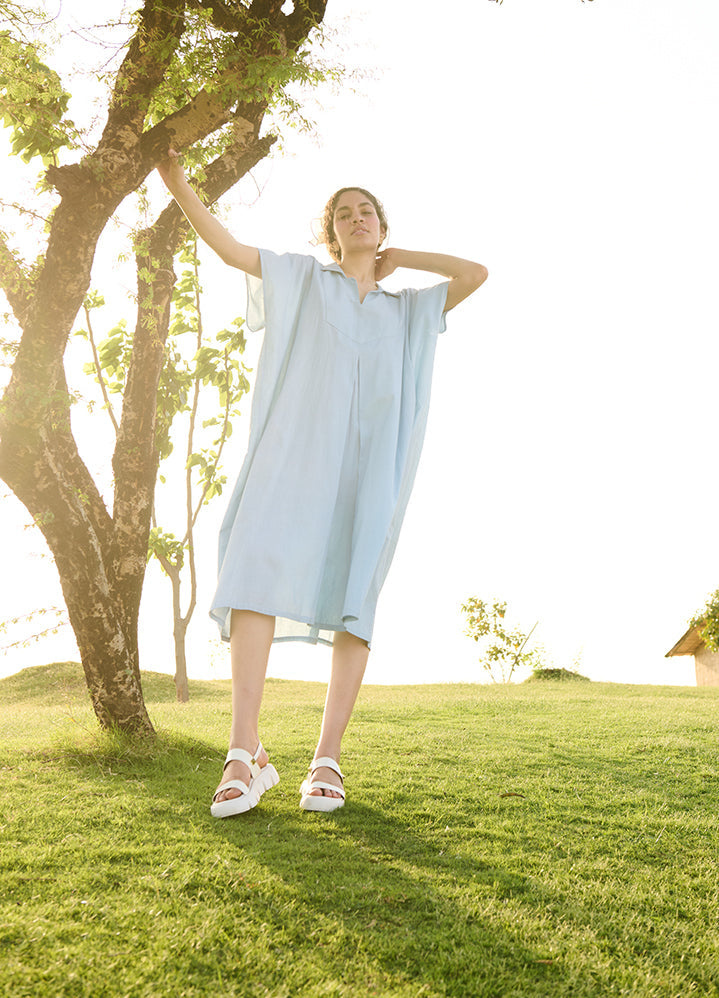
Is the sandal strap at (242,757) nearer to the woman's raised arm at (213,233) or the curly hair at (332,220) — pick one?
the woman's raised arm at (213,233)

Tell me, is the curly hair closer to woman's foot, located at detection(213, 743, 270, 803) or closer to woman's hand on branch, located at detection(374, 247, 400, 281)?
woman's hand on branch, located at detection(374, 247, 400, 281)

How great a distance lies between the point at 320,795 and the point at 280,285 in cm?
193

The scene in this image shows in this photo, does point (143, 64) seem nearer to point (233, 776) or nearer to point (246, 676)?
point (246, 676)

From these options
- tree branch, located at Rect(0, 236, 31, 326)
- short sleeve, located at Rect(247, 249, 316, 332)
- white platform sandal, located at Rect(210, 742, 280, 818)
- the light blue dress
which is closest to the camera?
white platform sandal, located at Rect(210, 742, 280, 818)

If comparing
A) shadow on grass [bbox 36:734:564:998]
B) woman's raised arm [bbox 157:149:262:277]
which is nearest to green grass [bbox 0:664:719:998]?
shadow on grass [bbox 36:734:564:998]

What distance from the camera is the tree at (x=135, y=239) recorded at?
336 centimetres

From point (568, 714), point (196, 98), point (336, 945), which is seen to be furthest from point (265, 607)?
point (568, 714)

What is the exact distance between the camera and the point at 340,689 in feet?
9.43

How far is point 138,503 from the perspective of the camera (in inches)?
159

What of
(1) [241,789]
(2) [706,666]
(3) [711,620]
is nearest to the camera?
(1) [241,789]

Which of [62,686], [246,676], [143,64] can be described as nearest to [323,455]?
[246,676]

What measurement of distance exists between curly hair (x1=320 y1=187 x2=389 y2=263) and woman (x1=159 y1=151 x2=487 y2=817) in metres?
0.04

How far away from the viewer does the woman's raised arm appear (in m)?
2.88

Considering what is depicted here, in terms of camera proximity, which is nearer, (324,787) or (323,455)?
(324,787)
